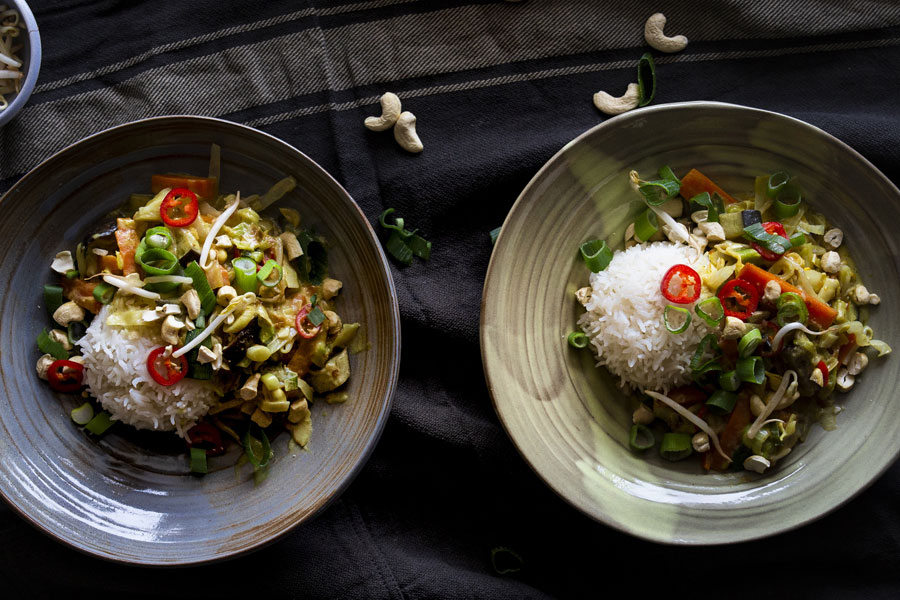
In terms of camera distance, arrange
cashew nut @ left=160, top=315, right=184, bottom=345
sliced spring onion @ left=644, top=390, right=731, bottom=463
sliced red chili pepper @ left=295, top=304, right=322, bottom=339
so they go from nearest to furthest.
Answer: cashew nut @ left=160, top=315, right=184, bottom=345 → sliced red chili pepper @ left=295, top=304, right=322, bottom=339 → sliced spring onion @ left=644, top=390, right=731, bottom=463

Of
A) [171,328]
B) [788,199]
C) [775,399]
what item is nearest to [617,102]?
[788,199]

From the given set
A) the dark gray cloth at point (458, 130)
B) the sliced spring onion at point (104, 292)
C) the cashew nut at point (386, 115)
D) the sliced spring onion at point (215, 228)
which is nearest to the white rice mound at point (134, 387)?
the sliced spring onion at point (104, 292)

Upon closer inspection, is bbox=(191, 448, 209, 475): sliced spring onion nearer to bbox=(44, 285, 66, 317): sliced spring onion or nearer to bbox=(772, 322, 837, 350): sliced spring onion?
bbox=(44, 285, 66, 317): sliced spring onion

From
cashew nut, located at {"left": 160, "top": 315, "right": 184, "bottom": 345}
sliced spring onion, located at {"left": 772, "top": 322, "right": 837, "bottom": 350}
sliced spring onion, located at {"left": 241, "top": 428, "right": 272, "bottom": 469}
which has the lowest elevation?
sliced spring onion, located at {"left": 241, "top": 428, "right": 272, "bottom": 469}

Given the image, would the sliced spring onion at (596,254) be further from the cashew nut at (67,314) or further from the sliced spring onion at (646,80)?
the cashew nut at (67,314)

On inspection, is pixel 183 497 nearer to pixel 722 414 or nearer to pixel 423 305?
pixel 423 305

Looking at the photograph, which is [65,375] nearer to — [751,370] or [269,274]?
[269,274]

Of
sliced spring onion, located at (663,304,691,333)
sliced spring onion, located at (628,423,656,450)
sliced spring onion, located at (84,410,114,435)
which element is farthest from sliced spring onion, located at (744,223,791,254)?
sliced spring onion, located at (84,410,114,435)
